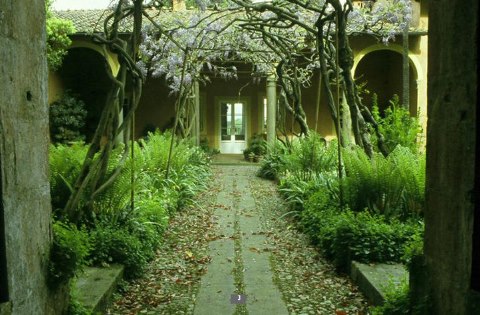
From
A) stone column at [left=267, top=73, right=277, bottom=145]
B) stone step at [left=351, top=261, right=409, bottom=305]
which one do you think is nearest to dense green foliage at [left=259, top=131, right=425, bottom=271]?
stone step at [left=351, top=261, right=409, bottom=305]

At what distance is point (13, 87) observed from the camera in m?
2.39

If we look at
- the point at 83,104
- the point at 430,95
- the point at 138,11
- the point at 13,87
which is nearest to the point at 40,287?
the point at 13,87

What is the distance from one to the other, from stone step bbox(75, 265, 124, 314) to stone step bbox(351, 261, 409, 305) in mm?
1994

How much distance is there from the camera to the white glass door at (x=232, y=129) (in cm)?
2012

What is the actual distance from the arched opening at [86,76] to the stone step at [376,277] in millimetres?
15354

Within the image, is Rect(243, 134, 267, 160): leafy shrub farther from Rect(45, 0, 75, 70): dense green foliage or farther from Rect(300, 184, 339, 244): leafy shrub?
Rect(300, 184, 339, 244): leafy shrub

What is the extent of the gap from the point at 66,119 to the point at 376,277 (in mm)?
13961

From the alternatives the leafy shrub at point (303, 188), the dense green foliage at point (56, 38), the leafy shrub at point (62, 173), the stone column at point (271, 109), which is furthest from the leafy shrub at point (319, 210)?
the dense green foliage at point (56, 38)

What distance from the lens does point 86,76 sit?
1848cm

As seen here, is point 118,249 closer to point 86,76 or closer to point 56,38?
point 56,38

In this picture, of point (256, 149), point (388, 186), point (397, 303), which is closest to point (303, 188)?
point (388, 186)

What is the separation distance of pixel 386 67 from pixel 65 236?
1709cm

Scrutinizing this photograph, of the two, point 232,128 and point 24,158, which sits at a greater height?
point 232,128

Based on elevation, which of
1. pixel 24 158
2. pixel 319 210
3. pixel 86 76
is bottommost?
pixel 319 210
